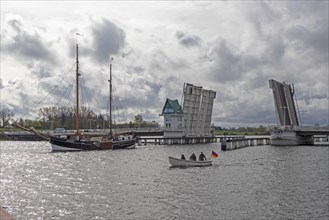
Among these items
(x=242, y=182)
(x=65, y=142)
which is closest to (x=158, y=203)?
(x=242, y=182)

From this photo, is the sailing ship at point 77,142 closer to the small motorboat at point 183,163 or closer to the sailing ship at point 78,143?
the sailing ship at point 78,143

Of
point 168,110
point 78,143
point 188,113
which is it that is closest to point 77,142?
point 78,143

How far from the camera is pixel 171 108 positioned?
123 meters

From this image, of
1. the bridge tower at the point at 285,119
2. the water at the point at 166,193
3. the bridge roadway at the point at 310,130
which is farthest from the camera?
the bridge tower at the point at 285,119

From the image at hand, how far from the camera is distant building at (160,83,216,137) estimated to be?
4757 inches

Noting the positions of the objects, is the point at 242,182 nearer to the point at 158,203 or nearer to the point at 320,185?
the point at 320,185

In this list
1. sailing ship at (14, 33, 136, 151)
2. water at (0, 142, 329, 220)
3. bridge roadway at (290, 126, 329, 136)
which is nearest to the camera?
water at (0, 142, 329, 220)

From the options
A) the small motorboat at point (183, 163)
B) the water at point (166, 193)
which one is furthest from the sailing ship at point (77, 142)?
the small motorboat at point (183, 163)

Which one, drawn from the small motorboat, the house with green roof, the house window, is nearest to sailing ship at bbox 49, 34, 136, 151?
the house with green roof

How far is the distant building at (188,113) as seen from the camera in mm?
120825

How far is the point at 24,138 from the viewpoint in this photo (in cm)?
15575

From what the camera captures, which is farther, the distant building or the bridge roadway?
the distant building

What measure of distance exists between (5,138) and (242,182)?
481ft

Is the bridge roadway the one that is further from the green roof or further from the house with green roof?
the green roof
